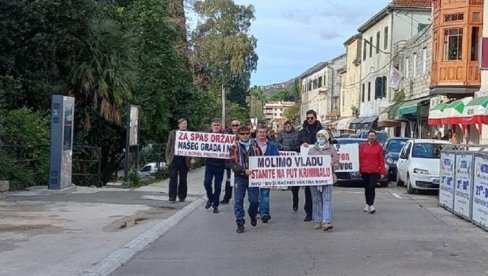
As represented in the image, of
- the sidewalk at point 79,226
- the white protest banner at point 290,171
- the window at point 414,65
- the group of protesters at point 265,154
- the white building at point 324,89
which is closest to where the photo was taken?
the sidewalk at point 79,226

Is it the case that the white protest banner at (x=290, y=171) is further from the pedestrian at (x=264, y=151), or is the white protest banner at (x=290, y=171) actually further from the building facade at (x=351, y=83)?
the building facade at (x=351, y=83)

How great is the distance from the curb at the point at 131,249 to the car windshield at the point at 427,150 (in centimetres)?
978

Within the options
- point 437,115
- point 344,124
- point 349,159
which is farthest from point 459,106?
point 344,124

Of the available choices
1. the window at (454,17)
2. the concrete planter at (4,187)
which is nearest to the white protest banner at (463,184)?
the concrete planter at (4,187)

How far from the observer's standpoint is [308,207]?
13.8m

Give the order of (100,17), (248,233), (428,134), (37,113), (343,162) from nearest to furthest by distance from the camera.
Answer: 1. (248,233)
2. (343,162)
3. (37,113)
4. (100,17)
5. (428,134)

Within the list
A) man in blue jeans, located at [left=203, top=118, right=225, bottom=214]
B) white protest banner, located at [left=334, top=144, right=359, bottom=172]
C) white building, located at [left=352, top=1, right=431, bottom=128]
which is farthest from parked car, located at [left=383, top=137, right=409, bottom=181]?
white building, located at [left=352, top=1, right=431, bottom=128]

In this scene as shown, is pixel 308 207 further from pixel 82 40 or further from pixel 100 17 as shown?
pixel 100 17

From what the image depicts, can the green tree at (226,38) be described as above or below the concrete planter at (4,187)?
above

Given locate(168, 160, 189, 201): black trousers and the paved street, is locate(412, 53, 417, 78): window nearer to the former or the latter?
the paved street

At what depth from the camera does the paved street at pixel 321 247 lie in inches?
356

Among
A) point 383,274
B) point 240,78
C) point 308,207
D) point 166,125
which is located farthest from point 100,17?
point 240,78

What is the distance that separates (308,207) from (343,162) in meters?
2.86

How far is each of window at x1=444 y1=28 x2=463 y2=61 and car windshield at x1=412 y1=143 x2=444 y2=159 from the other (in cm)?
1481
